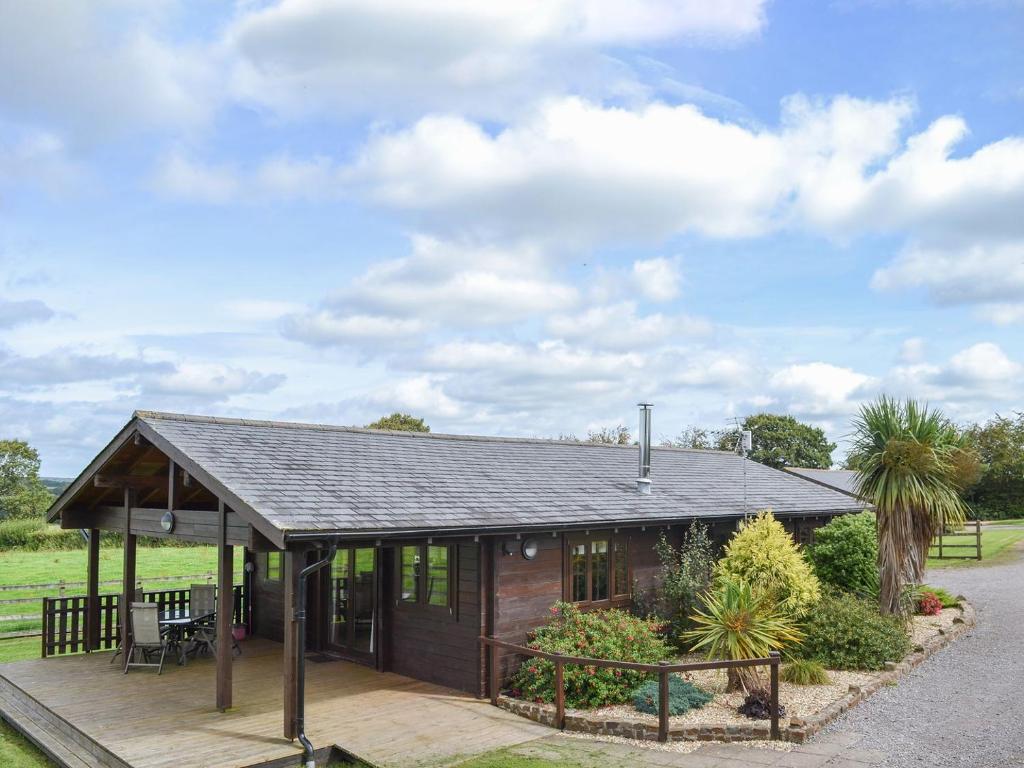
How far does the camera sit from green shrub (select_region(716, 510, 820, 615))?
12.2 m

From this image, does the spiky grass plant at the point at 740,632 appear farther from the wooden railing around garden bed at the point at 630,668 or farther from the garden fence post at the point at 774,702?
the garden fence post at the point at 774,702

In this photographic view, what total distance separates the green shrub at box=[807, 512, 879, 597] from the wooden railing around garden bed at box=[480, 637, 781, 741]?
6620 mm

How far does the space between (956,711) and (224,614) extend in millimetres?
9446

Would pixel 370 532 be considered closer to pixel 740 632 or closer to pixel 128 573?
pixel 740 632

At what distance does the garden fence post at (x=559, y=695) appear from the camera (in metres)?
9.63

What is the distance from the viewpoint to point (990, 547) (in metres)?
31.6

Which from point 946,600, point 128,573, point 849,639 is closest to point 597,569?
point 849,639

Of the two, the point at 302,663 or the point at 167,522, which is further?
the point at 167,522

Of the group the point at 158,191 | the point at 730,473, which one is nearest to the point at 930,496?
the point at 730,473

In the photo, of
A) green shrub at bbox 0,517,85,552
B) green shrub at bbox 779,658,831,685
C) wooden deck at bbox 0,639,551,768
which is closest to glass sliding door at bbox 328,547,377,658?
wooden deck at bbox 0,639,551,768

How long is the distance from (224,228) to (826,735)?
41.7 feet

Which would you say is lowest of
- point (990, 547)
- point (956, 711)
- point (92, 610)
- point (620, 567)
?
point (990, 547)

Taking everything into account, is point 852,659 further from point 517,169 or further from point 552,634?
point 517,169

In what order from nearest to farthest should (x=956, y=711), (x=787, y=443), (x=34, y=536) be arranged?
1. (x=956, y=711)
2. (x=34, y=536)
3. (x=787, y=443)
